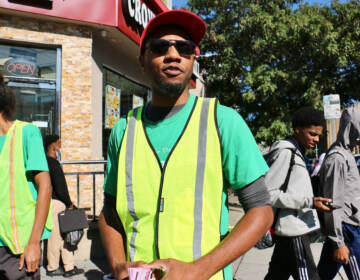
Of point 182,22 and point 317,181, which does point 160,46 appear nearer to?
point 182,22

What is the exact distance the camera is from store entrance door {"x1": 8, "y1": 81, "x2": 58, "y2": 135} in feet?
24.0

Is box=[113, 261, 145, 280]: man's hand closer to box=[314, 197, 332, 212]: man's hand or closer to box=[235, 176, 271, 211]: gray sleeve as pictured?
box=[235, 176, 271, 211]: gray sleeve

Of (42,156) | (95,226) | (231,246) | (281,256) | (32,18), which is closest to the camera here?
(231,246)

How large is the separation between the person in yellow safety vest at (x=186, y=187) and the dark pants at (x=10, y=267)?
1.13m

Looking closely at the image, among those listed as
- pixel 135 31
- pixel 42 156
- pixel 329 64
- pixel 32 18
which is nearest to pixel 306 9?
pixel 329 64

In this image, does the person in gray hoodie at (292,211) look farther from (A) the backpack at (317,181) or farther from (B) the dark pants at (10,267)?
(B) the dark pants at (10,267)

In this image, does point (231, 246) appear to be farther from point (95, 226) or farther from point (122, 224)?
point (95, 226)

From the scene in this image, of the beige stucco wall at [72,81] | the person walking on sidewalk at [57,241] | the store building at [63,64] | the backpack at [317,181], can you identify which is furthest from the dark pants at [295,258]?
the beige stucco wall at [72,81]

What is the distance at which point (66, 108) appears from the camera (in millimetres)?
7453

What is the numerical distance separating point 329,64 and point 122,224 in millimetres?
13110

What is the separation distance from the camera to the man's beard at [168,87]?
5.04ft

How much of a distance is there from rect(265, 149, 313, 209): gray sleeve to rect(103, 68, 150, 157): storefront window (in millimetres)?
6179

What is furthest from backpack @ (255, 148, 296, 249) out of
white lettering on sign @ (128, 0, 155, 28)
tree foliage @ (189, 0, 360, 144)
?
tree foliage @ (189, 0, 360, 144)

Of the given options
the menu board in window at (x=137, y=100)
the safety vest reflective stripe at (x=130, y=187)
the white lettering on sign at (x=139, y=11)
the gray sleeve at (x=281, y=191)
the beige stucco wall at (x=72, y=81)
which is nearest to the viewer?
the safety vest reflective stripe at (x=130, y=187)
